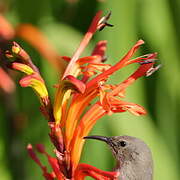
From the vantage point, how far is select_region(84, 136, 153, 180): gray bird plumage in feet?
7.57

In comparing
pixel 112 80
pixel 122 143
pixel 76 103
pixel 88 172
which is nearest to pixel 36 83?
pixel 76 103

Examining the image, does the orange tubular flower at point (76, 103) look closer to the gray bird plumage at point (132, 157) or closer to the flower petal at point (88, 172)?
the flower petal at point (88, 172)

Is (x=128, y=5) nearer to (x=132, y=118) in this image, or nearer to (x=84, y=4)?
(x=84, y=4)

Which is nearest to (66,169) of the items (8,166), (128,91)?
(8,166)

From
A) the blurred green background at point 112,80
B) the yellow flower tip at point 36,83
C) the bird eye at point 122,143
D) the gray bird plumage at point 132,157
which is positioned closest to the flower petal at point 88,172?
the yellow flower tip at point 36,83

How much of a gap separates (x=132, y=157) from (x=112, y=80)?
3.80 feet

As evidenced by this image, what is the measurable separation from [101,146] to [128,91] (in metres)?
0.47

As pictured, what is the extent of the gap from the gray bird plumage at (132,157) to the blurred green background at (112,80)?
3.08 ft

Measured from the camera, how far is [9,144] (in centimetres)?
349

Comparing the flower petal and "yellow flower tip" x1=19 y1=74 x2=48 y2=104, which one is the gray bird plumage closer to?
the flower petal

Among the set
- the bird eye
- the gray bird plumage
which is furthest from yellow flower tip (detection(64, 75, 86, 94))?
the bird eye

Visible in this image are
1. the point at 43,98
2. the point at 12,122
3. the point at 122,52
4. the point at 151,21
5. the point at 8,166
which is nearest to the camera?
the point at 43,98

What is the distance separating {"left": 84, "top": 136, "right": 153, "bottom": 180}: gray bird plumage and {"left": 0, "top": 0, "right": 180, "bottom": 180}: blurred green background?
0.94 meters

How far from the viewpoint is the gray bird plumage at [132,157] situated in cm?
231
